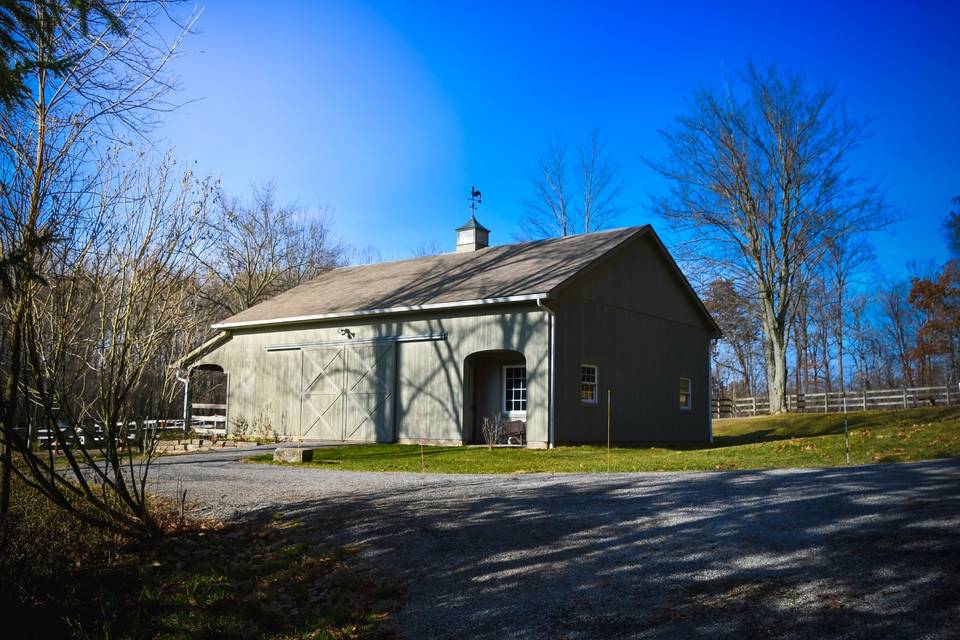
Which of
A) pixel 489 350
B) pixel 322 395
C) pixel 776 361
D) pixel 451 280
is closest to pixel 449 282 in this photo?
pixel 451 280

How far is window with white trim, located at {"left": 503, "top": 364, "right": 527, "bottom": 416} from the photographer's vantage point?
18.3 m

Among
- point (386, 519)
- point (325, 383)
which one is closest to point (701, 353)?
point (325, 383)

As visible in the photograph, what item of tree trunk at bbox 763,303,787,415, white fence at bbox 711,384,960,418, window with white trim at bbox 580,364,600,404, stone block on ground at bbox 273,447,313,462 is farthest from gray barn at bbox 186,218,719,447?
white fence at bbox 711,384,960,418

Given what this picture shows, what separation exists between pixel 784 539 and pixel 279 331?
17.5 meters

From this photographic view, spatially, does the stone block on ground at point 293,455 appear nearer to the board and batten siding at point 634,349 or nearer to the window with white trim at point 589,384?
the board and batten siding at point 634,349

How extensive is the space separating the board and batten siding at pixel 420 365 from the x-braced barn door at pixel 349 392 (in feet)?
0.78

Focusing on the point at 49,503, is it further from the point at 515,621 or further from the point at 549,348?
the point at 549,348

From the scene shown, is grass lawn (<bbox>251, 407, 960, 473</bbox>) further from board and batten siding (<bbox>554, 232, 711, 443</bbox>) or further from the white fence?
the white fence

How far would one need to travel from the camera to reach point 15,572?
671cm

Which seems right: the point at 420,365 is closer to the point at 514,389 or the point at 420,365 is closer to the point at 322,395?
the point at 514,389

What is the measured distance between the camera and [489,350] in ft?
56.9

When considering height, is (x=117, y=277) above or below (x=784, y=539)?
above

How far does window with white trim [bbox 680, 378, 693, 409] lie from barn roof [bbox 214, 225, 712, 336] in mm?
4959

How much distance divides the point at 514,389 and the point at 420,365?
2351mm
